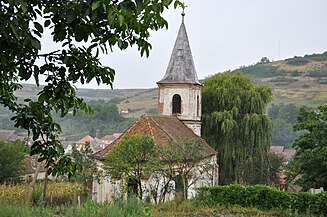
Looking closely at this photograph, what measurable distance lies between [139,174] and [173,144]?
9.46ft

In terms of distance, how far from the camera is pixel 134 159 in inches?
724

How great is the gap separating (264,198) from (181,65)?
Result: 14129mm

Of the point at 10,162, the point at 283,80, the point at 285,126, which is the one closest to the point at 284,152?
the point at 285,126

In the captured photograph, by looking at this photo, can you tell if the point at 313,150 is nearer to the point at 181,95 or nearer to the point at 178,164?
the point at 178,164

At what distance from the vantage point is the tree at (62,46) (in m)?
3.34

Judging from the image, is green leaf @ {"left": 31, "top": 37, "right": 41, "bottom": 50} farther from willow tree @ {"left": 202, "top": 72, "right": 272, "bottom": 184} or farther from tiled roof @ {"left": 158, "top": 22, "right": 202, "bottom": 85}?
tiled roof @ {"left": 158, "top": 22, "right": 202, "bottom": 85}

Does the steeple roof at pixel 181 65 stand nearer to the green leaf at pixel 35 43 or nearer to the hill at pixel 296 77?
the green leaf at pixel 35 43

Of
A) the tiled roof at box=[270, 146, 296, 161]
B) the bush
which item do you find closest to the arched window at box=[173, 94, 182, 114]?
the tiled roof at box=[270, 146, 296, 161]

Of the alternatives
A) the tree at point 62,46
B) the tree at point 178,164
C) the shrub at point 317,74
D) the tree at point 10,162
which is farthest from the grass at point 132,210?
the shrub at point 317,74

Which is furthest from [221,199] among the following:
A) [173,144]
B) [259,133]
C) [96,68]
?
[96,68]

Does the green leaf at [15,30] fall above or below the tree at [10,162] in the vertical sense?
above

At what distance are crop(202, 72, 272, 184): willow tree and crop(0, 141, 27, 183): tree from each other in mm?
14141

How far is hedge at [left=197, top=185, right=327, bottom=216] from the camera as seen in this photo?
647 inches

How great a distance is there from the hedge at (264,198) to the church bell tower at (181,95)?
10542mm
